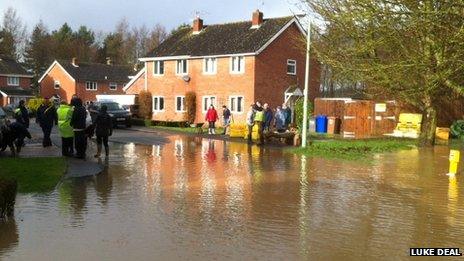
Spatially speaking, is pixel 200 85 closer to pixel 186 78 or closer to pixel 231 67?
pixel 186 78

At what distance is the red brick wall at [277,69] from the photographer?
3816 cm

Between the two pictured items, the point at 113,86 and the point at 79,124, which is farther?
the point at 113,86

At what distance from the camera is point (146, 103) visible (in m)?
45.3

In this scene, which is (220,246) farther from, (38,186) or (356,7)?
(356,7)

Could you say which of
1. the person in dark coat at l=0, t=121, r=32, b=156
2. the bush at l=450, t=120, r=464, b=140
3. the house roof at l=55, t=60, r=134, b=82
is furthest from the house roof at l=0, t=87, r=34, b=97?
the person in dark coat at l=0, t=121, r=32, b=156

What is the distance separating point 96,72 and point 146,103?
1110 inches

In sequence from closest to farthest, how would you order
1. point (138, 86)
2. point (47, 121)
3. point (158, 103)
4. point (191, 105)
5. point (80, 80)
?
1. point (47, 121)
2. point (191, 105)
3. point (158, 103)
4. point (138, 86)
5. point (80, 80)

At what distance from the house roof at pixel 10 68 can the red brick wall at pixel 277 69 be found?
49384mm

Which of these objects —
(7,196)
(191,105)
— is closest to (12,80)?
(191,105)

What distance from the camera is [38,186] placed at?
37.8 feet

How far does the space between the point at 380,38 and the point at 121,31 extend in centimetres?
8764

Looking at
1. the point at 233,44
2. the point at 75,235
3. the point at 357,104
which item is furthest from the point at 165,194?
the point at 233,44

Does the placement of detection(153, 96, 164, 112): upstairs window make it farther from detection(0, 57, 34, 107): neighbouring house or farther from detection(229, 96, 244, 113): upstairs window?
detection(0, 57, 34, 107): neighbouring house

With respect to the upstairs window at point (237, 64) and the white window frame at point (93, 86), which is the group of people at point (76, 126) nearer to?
the upstairs window at point (237, 64)
